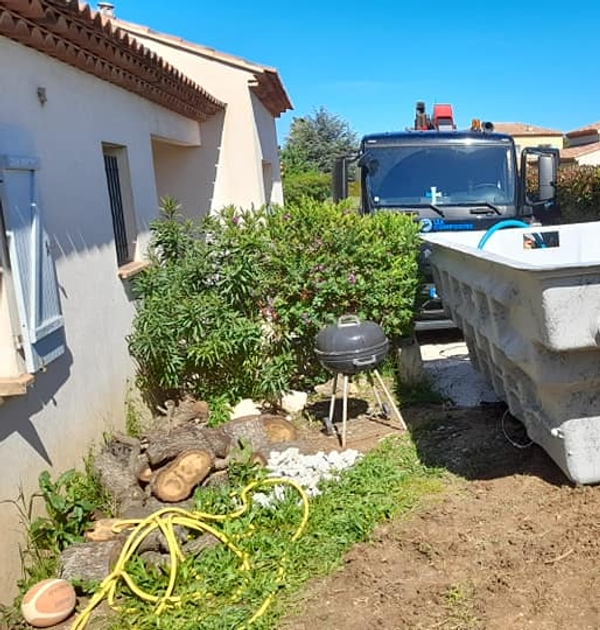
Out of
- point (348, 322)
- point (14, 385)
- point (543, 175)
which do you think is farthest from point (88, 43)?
point (543, 175)

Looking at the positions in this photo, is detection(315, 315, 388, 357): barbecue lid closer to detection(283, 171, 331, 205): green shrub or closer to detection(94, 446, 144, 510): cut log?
detection(94, 446, 144, 510): cut log

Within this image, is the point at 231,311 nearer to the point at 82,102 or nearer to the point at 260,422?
the point at 260,422

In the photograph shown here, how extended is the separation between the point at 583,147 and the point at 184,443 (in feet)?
109

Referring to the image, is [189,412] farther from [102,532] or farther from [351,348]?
[102,532]

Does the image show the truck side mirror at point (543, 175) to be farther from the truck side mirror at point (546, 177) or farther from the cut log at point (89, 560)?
the cut log at point (89, 560)

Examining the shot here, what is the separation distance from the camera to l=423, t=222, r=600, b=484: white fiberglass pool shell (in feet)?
9.75

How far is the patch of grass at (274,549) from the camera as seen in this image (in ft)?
9.87

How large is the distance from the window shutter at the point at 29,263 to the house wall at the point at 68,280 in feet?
0.33

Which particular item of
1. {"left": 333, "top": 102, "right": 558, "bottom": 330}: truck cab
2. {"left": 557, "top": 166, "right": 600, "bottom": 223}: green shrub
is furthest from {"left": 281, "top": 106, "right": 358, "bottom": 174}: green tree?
{"left": 333, "top": 102, "right": 558, "bottom": 330}: truck cab

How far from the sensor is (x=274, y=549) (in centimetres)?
344

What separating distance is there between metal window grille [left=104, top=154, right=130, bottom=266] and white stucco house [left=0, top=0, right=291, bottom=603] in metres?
Answer: 0.02

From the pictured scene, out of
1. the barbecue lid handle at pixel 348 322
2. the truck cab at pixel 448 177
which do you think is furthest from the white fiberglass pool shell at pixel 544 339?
the truck cab at pixel 448 177

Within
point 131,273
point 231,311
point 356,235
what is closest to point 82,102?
point 131,273

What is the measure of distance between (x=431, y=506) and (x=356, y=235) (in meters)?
2.88
